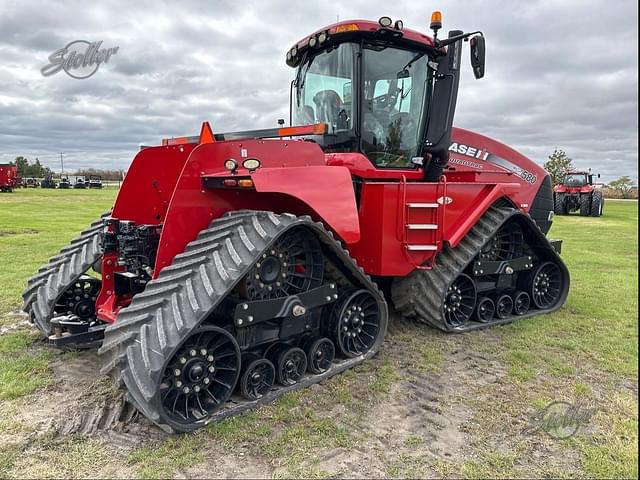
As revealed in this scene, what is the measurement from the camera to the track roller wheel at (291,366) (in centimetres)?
401

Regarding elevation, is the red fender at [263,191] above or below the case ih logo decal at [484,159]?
below

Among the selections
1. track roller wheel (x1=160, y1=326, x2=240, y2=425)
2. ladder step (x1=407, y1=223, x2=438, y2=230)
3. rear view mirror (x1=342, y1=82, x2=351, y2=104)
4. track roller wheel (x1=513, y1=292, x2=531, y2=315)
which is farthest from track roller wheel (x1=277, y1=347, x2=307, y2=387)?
track roller wheel (x1=513, y1=292, x2=531, y2=315)

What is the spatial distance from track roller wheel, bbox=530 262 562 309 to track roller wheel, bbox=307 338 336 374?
11.3 feet

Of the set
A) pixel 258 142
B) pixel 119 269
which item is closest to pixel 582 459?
pixel 258 142

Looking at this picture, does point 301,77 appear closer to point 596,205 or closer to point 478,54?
point 478,54

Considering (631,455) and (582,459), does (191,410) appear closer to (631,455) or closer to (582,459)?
(582,459)

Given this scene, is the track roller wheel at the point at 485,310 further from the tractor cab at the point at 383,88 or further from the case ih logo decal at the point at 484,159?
the case ih logo decal at the point at 484,159

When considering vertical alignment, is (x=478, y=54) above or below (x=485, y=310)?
above

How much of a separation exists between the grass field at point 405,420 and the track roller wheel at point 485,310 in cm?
26

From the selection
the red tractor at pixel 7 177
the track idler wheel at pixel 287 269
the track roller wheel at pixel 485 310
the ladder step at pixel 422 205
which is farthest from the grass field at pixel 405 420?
the red tractor at pixel 7 177

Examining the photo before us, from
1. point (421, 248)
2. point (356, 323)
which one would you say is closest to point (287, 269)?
point (356, 323)

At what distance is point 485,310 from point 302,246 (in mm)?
2912

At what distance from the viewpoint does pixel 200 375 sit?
3.48 metres

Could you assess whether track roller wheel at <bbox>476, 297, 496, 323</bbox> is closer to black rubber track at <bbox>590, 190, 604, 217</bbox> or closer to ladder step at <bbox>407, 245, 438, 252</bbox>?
ladder step at <bbox>407, 245, 438, 252</bbox>
